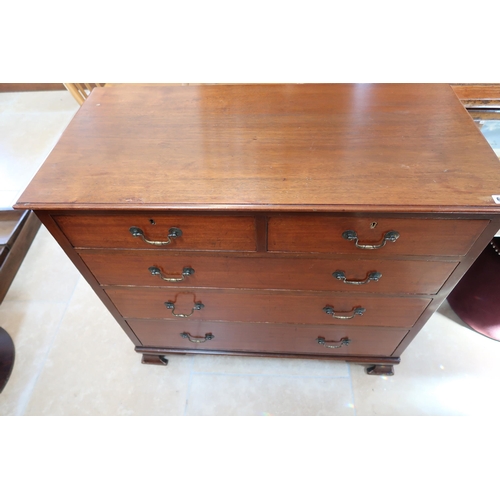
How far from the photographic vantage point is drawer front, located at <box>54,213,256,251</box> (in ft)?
2.33

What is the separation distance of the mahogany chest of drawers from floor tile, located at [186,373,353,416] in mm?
373

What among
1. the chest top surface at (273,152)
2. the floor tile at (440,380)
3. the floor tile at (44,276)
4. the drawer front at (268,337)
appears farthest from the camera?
the floor tile at (44,276)

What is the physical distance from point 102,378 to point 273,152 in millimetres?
1088

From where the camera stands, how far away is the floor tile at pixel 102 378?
48.4 inches

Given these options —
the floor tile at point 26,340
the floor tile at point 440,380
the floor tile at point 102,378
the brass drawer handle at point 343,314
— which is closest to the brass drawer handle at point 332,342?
the brass drawer handle at point 343,314

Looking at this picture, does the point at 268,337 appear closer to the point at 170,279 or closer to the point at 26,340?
the point at 170,279

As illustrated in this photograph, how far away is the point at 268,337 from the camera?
112 cm

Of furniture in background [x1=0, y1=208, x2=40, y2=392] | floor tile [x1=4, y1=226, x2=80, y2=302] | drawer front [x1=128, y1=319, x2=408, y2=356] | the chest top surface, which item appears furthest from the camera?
floor tile [x1=4, y1=226, x2=80, y2=302]

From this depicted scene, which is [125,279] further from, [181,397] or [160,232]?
[181,397]

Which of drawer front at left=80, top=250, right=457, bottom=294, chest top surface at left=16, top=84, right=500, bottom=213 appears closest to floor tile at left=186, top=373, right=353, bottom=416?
drawer front at left=80, top=250, right=457, bottom=294

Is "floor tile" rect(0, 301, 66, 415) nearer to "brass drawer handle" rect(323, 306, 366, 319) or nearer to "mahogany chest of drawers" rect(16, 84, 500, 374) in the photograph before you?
"mahogany chest of drawers" rect(16, 84, 500, 374)

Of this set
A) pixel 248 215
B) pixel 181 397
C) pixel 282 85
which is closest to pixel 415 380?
pixel 181 397

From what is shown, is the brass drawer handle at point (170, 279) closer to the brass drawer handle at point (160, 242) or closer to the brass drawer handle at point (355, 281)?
the brass drawer handle at point (160, 242)

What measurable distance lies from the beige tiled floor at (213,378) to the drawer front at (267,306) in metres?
0.37
